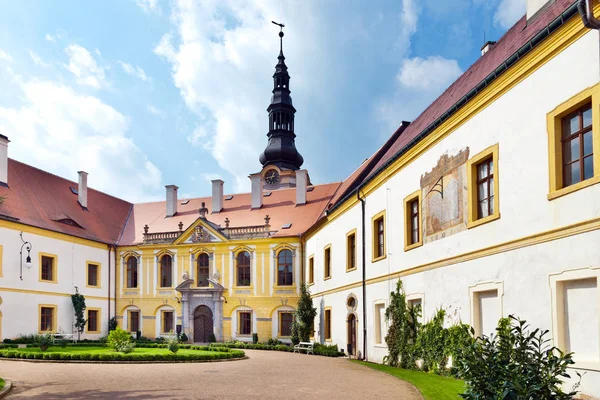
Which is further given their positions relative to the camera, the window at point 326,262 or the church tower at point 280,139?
the church tower at point 280,139

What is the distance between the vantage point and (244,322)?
35375 mm

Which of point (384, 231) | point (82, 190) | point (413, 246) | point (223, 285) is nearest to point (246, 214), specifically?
point (223, 285)

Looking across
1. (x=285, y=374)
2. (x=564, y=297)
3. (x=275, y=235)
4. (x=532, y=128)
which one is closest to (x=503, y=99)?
(x=532, y=128)

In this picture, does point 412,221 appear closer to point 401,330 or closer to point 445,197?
point 445,197

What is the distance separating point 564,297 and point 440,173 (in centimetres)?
594

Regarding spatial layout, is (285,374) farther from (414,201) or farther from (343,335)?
(343,335)

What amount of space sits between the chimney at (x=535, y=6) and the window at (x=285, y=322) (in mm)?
23304


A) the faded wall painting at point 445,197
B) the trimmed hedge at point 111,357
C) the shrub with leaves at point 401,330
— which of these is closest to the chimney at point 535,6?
the faded wall painting at point 445,197

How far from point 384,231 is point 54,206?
22.6m

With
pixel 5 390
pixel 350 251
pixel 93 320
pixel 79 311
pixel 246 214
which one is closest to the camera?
pixel 5 390

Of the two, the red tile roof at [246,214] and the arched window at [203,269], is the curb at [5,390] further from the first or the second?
the arched window at [203,269]

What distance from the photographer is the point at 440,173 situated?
15.5 metres

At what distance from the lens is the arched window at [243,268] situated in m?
35.8

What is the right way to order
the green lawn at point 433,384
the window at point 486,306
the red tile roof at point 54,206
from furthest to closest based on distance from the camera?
the red tile roof at point 54,206 < the window at point 486,306 < the green lawn at point 433,384
